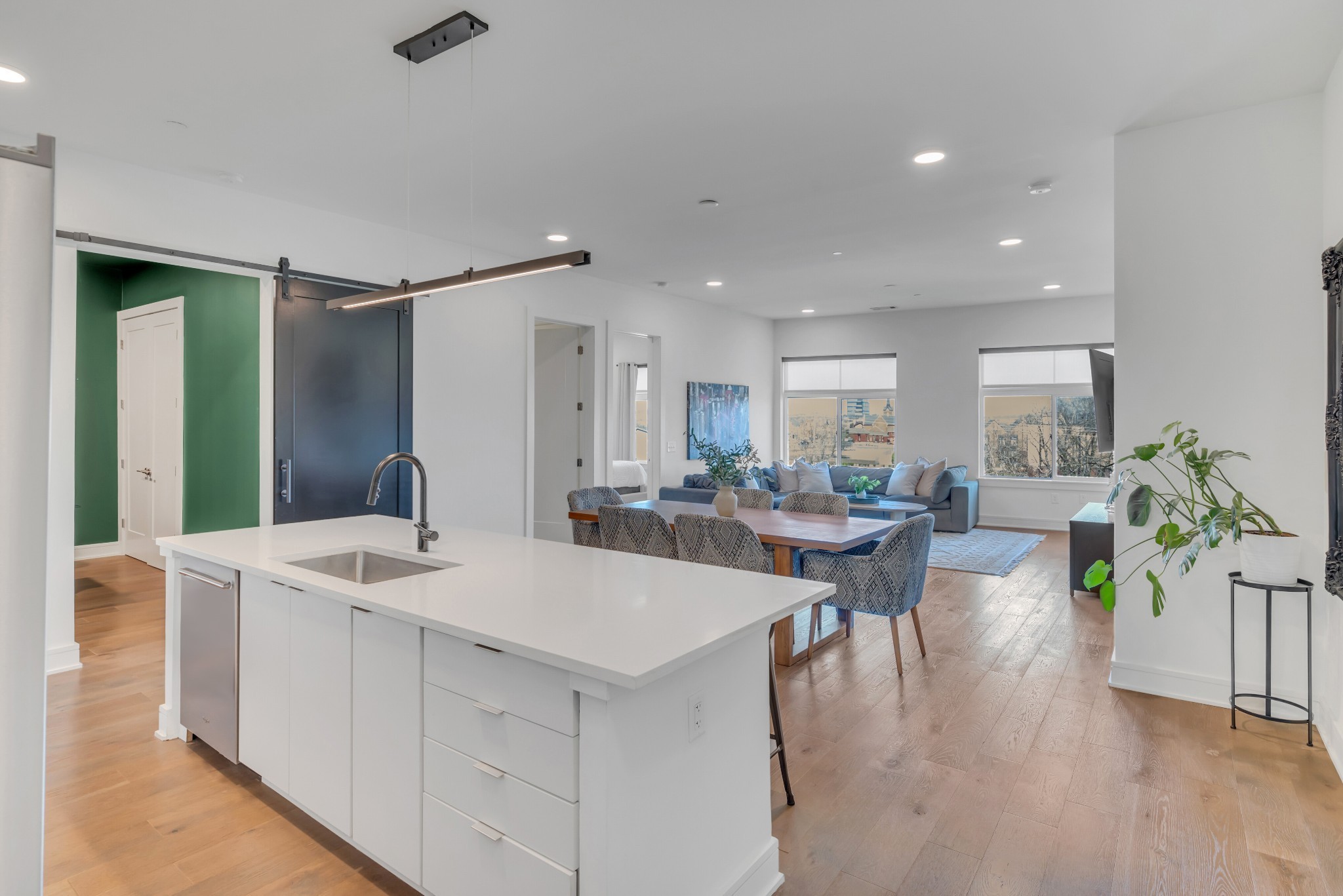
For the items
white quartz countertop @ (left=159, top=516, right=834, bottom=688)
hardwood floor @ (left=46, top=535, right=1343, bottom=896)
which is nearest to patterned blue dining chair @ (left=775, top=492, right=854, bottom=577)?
hardwood floor @ (left=46, top=535, right=1343, bottom=896)

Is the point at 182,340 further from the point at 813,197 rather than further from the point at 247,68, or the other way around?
the point at 813,197

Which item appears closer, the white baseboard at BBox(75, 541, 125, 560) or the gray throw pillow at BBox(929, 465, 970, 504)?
the white baseboard at BBox(75, 541, 125, 560)

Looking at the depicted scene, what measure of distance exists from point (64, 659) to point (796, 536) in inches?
148

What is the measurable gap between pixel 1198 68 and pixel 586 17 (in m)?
2.29

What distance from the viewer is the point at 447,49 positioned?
8.36ft

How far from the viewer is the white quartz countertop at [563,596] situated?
1.48m

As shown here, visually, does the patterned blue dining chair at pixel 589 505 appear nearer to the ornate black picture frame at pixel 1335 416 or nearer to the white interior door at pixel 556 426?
the white interior door at pixel 556 426

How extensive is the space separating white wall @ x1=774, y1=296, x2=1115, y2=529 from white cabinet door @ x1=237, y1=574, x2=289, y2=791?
786 centimetres

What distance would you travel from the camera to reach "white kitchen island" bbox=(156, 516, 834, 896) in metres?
1.44

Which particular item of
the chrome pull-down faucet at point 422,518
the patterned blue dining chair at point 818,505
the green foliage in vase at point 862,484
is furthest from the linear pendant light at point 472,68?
the green foliage in vase at point 862,484

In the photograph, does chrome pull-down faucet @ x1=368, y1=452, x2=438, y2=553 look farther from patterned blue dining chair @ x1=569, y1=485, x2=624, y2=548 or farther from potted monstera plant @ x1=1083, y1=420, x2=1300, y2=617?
potted monstera plant @ x1=1083, y1=420, x2=1300, y2=617

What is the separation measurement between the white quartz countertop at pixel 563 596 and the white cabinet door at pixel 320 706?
97mm

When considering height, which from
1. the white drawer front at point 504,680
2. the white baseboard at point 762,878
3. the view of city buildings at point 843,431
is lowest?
the white baseboard at point 762,878

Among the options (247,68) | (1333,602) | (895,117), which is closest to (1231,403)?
(1333,602)
